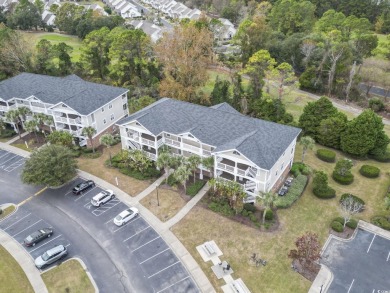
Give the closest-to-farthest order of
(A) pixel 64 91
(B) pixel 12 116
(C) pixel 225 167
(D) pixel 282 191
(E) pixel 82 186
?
(C) pixel 225 167
(D) pixel 282 191
(E) pixel 82 186
(B) pixel 12 116
(A) pixel 64 91

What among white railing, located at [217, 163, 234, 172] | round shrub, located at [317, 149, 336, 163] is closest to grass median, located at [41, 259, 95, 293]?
white railing, located at [217, 163, 234, 172]

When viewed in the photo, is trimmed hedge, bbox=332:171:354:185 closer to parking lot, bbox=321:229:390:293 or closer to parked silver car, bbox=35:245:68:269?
parking lot, bbox=321:229:390:293

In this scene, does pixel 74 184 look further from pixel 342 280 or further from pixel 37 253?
pixel 342 280

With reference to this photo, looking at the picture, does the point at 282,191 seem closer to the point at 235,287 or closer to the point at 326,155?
the point at 326,155

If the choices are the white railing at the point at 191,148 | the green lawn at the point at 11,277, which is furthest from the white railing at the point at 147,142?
the green lawn at the point at 11,277

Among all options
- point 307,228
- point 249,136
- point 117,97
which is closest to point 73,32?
point 117,97

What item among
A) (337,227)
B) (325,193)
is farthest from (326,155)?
(337,227)
